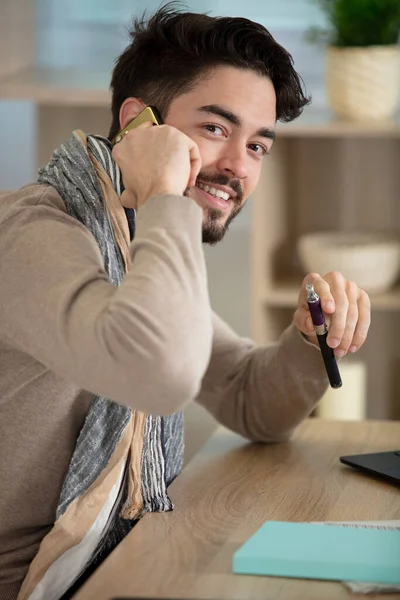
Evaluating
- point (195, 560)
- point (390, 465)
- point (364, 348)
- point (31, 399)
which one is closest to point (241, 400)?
point (390, 465)

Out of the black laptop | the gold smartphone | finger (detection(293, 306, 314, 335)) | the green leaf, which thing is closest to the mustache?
the gold smartphone

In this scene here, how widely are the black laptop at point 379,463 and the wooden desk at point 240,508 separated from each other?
0.04 feet

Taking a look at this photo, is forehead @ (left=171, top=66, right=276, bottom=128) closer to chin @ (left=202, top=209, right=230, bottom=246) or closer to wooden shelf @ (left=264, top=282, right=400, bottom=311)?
chin @ (left=202, top=209, right=230, bottom=246)

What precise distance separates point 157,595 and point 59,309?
34 centimetres

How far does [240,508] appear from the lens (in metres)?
1.41

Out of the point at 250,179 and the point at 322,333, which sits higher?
the point at 250,179

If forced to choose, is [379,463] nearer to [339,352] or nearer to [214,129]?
[339,352]

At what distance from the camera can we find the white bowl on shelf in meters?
2.66

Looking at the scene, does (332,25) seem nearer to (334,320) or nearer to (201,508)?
(334,320)

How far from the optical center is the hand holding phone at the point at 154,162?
1.33 meters

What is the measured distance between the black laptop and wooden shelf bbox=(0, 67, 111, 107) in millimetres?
1394

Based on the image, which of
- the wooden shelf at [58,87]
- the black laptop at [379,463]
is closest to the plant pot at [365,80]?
the wooden shelf at [58,87]

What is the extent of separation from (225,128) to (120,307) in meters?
0.54

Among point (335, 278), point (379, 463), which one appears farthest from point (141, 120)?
point (379, 463)
